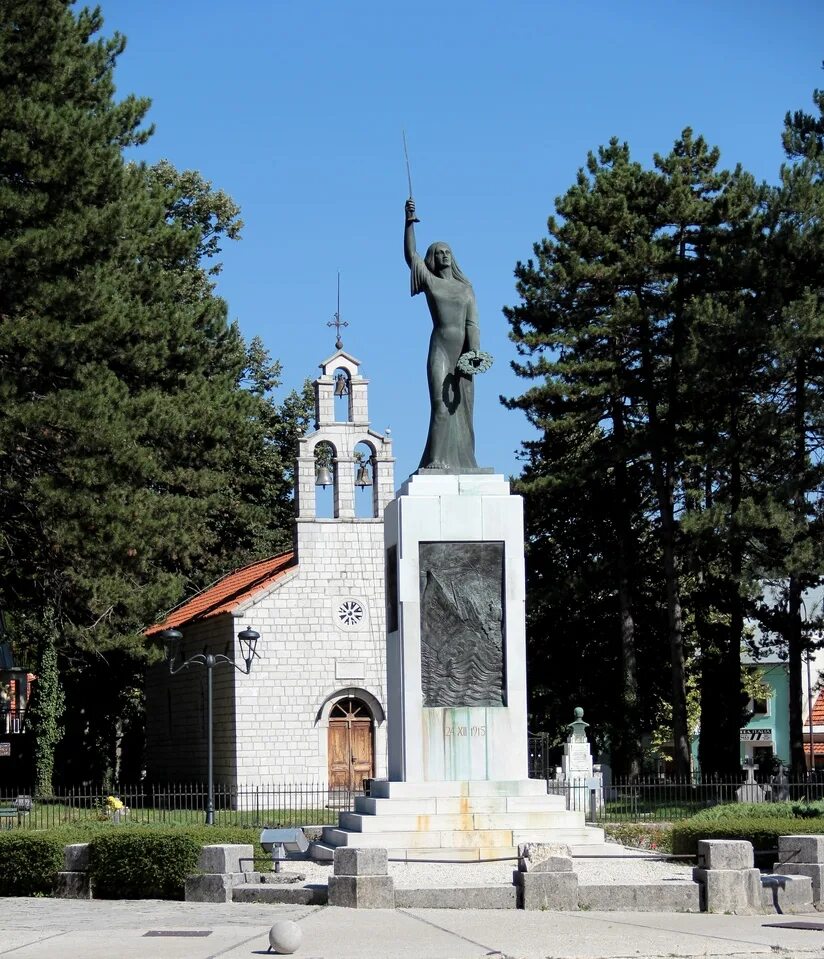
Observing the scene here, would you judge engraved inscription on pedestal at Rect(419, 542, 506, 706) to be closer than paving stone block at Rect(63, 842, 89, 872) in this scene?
No

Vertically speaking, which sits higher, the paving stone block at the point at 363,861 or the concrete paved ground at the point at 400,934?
the paving stone block at the point at 363,861

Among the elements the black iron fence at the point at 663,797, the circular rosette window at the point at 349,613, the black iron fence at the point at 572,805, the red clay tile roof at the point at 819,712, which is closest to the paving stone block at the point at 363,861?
the black iron fence at the point at 572,805

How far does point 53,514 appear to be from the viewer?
1256 inches

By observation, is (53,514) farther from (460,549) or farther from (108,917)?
(108,917)

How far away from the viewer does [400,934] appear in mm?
13836

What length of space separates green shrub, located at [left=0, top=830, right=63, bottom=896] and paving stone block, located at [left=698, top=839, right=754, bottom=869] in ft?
24.1

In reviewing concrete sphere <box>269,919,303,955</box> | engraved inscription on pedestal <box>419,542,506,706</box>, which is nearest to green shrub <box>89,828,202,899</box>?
engraved inscription on pedestal <box>419,542,506,706</box>

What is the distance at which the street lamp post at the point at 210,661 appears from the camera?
28266 mm

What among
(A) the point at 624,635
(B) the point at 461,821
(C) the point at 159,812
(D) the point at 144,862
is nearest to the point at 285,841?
(B) the point at 461,821

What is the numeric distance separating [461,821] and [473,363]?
19.6ft

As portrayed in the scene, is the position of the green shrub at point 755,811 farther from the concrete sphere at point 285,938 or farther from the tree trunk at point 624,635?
the tree trunk at point 624,635

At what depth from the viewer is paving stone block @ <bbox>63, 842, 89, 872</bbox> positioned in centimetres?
1794

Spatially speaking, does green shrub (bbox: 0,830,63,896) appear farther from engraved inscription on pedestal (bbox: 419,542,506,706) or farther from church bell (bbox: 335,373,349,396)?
church bell (bbox: 335,373,349,396)

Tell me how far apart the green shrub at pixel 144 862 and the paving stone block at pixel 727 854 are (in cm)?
543
